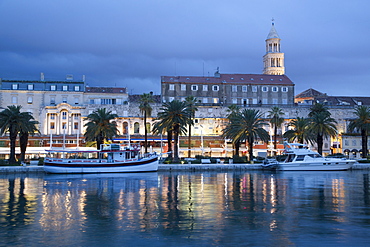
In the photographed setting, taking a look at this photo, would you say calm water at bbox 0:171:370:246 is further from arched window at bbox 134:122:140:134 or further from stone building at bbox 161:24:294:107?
stone building at bbox 161:24:294:107

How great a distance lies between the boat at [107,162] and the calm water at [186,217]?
2161 centimetres

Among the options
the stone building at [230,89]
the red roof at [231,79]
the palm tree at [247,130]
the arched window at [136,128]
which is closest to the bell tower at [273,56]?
the red roof at [231,79]

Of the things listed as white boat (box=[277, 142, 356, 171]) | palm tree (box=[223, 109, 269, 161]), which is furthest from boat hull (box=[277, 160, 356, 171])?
palm tree (box=[223, 109, 269, 161])

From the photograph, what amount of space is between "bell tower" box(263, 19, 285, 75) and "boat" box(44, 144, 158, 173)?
3362 inches

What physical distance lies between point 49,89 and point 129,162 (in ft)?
144

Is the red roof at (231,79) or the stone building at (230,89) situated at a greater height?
the red roof at (231,79)

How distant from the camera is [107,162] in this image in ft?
203

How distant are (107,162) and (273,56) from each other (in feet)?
300

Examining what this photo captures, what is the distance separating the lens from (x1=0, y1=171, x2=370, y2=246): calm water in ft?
64.3

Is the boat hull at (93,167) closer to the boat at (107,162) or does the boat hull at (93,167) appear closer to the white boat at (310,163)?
the boat at (107,162)

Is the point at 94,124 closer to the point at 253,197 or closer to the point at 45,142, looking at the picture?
the point at 45,142

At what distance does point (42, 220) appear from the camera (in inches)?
955

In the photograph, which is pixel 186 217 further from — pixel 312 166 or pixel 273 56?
pixel 273 56

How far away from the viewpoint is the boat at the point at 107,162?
2409 inches
